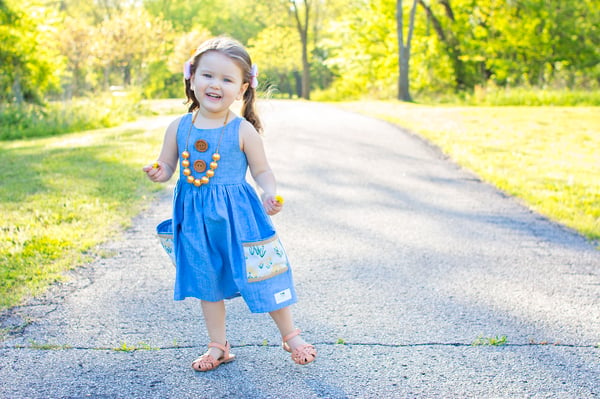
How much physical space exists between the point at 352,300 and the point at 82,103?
608 inches

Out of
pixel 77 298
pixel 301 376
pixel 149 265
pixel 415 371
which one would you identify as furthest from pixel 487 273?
pixel 77 298

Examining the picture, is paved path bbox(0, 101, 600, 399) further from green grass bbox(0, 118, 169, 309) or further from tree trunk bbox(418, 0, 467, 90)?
tree trunk bbox(418, 0, 467, 90)

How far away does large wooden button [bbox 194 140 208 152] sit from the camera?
2672mm

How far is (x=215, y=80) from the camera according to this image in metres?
2.63

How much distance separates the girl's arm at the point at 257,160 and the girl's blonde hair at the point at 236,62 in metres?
0.18

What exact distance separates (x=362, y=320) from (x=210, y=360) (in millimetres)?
966

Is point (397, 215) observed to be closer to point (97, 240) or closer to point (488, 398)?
point (97, 240)

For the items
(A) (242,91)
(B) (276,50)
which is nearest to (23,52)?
(A) (242,91)

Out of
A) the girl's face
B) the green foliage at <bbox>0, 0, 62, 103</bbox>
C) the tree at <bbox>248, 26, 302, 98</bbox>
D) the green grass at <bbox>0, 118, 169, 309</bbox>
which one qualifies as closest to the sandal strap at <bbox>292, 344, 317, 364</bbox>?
the girl's face

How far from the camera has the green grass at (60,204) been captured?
4.02 meters

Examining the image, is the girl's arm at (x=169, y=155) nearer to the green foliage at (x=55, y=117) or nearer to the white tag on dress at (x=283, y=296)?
the white tag on dress at (x=283, y=296)

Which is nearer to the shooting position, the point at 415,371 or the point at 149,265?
the point at 415,371

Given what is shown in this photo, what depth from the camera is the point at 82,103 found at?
17.1 metres

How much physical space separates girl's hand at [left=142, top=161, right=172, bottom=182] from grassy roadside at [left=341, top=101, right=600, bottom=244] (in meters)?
4.06
